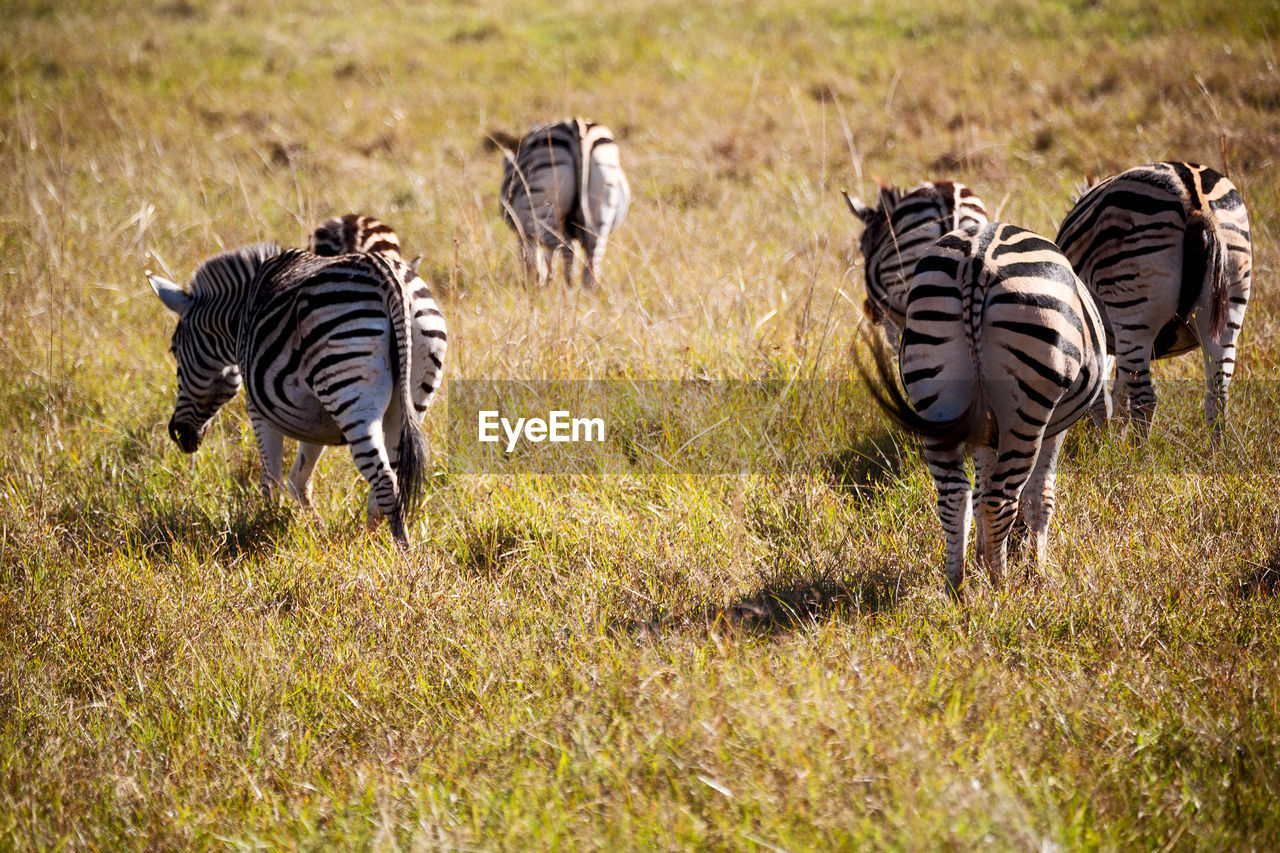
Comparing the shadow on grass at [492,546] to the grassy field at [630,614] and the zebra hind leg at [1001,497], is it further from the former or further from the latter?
the zebra hind leg at [1001,497]

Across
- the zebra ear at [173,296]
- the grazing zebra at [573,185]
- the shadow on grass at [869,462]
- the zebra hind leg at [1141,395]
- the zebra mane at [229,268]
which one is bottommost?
the shadow on grass at [869,462]

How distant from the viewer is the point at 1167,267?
4711 mm

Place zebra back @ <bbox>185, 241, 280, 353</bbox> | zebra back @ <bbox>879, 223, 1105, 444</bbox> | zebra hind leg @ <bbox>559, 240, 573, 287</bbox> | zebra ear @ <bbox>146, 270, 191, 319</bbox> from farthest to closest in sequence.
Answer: zebra hind leg @ <bbox>559, 240, 573, 287</bbox> < zebra ear @ <bbox>146, 270, 191, 319</bbox> < zebra back @ <bbox>185, 241, 280, 353</bbox> < zebra back @ <bbox>879, 223, 1105, 444</bbox>

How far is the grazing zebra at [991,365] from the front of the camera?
3.31 meters

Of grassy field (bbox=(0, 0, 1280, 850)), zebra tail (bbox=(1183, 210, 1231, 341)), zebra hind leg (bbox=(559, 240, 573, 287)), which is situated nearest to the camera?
grassy field (bbox=(0, 0, 1280, 850))

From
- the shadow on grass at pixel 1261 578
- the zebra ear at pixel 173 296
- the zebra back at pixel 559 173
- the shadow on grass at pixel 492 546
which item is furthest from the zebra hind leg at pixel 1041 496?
the zebra back at pixel 559 173

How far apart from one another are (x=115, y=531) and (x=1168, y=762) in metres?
4.78

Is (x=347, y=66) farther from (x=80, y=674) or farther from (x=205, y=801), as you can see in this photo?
(x=205, y=801)

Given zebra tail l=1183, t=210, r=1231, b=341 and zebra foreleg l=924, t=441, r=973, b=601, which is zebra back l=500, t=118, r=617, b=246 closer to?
zebra tail l=1183, t=210, r=1231, b=341

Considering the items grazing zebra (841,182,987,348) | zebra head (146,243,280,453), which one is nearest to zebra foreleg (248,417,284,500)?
zebra head (146,243,280,453)

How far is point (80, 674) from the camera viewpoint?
3732 millimetres

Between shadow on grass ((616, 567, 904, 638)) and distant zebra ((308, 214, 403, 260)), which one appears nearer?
shadow on grass ((616, 567, 904, 638))

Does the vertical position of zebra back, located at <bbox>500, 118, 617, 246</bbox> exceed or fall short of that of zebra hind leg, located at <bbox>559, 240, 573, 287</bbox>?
it exceeds it

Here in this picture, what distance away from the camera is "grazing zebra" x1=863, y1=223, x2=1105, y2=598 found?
10.9ft
